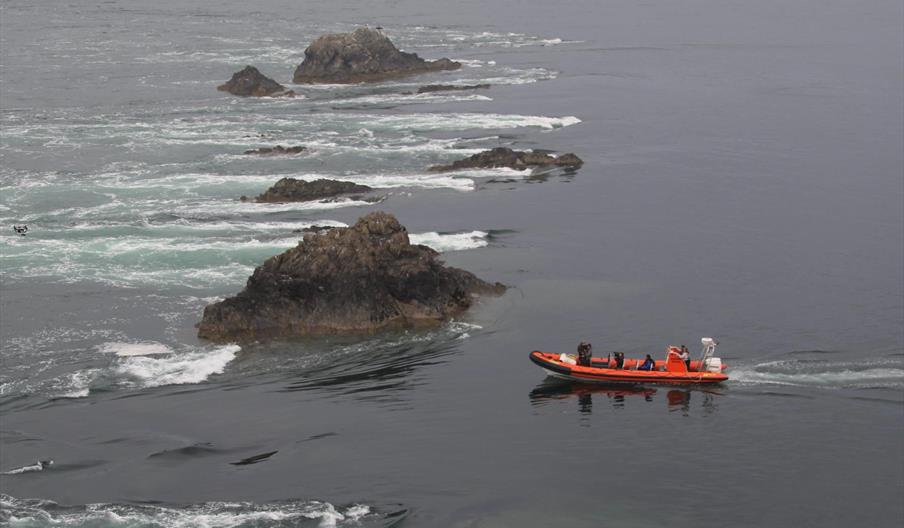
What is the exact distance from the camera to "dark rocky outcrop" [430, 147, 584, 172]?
8919 centimetres

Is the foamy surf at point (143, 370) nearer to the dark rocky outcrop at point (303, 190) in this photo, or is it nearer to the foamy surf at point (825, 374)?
the foamy surf at point (825, 374)

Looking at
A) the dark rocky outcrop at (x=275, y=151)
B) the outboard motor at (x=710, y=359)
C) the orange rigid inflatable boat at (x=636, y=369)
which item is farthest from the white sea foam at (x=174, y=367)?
the dark rocky outcrop at (x=275, y=151)

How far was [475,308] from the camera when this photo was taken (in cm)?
6025

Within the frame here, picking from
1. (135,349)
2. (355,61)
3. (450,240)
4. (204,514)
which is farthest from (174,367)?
(355,61)

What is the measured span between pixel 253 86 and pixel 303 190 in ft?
140

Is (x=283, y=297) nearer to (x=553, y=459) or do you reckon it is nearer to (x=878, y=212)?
(x=553, y=459)

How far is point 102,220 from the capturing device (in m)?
75.0

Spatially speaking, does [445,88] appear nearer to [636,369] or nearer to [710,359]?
[636,369]

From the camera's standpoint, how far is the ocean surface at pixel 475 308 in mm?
42375

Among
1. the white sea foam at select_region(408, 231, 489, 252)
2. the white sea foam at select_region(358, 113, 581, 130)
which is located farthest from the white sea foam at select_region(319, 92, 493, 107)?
the white sea foam at select_region(408, 231, 489, 252)

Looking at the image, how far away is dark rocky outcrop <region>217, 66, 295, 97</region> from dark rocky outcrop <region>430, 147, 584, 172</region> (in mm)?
35786

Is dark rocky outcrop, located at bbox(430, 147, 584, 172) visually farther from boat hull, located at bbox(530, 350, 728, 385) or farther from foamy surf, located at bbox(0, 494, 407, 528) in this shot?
foamy surf, located at bbox(0, 494, 407, 528)

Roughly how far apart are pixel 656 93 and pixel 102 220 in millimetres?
65579

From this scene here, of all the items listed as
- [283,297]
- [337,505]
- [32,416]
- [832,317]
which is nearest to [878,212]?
[832,317]
